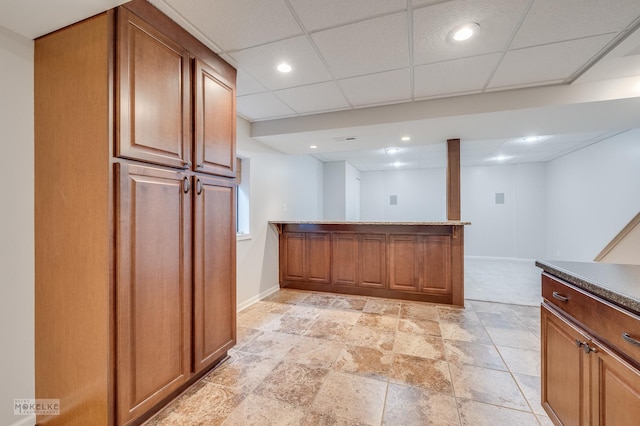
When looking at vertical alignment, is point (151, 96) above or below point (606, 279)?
above

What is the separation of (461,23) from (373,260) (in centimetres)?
288

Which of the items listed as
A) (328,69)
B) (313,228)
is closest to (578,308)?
(328,69)

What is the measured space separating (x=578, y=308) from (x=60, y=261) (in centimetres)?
251

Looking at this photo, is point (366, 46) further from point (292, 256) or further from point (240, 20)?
point (292, 256)

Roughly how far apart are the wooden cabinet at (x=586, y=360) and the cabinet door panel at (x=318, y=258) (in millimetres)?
2871

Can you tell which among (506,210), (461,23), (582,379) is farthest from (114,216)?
(506,210)

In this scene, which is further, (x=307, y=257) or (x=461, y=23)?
(x=307, y=257)

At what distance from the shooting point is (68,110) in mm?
1430

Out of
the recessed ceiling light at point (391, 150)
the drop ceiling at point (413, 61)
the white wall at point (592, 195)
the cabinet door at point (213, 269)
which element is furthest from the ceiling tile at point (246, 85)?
the white wall at point (592, 195)

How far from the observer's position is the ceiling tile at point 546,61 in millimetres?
1996

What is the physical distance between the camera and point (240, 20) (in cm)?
174

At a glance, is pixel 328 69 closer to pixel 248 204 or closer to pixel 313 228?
pixel 248 204

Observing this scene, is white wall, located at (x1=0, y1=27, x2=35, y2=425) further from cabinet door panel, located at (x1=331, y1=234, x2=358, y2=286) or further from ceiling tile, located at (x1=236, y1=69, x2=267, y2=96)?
cabinet door panel, located at (x1=331, y1=234, x2=358, y2=286)

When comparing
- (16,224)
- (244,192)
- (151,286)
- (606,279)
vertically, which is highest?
(244,192)
